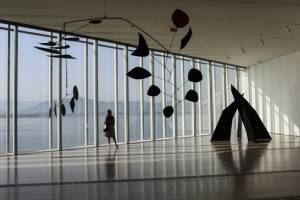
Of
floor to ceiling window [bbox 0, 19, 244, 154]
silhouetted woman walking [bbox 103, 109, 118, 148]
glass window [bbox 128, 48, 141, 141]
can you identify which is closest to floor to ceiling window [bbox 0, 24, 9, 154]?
floor to ceiling window [bbox 0, 19, 244, 154]

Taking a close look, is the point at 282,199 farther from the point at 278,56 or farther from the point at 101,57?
the point at 278,56

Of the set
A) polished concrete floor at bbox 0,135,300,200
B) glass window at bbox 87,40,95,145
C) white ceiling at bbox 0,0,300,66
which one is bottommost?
polished concrete floor at bbox 0,135,300,200

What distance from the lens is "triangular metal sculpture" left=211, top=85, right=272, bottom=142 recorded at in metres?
14.4

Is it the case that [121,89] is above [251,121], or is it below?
above

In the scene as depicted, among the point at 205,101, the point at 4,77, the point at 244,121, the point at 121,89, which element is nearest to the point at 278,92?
the point at 205,101

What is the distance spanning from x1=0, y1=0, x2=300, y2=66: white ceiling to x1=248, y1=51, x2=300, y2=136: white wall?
2.70 m

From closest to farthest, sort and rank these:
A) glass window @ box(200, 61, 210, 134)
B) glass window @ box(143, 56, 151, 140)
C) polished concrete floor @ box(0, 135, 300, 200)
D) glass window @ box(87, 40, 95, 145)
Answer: polished concrete floor @ box(0, 135, 300, 200) < glass window @ box(87, 40, 95, 145) < glass window @ box(143, 56, 151, 140) < glass window @ box(200, 61, 210, 134)

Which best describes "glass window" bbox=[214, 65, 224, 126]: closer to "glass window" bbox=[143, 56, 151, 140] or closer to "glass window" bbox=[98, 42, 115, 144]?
"glass window" bbox=[143, 56, 151, 140]

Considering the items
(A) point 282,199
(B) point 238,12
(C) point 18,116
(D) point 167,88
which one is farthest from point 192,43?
(A) point 282,199

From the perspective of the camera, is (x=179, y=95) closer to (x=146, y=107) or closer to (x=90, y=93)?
(x=146, y=107)

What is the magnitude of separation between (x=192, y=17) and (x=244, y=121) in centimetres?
496

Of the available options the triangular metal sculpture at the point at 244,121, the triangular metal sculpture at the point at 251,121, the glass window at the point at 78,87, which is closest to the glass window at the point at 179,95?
the triangular metal sculpture at the point at 244,121

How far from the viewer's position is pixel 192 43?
15312 millimetres

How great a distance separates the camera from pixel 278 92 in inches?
774
